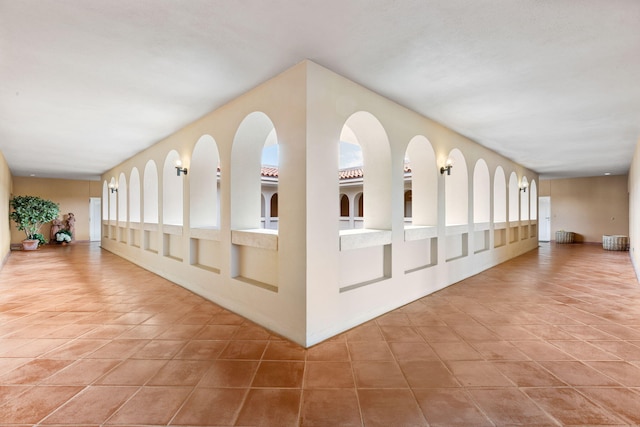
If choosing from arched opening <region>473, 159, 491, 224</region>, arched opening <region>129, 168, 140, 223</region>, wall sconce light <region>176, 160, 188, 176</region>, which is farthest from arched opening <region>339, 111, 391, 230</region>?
arched opening <region>129, 168, 140, 223</region>

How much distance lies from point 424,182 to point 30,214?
1399cm

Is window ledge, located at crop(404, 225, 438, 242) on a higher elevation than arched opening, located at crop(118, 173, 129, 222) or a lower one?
lower

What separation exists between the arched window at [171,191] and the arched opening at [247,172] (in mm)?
2472

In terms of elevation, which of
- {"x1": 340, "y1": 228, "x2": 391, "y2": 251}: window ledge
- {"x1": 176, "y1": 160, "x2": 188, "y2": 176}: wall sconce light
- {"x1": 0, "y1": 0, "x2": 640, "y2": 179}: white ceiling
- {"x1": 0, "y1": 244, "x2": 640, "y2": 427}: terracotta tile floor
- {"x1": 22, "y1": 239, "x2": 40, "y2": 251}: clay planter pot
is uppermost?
{"x1": 0, "y1": 0, "x2": 640, "y2": 179}: white ceiling

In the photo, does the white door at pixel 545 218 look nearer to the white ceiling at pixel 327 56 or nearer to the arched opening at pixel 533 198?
the arched opening at pixel 533 198

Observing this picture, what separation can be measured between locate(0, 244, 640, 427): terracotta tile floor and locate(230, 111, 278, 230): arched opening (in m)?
1.42

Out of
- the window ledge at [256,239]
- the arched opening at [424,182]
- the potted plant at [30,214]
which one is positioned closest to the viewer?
the window ledge at [256,239]

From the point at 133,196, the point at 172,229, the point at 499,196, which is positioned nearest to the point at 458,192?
the point at 499,196

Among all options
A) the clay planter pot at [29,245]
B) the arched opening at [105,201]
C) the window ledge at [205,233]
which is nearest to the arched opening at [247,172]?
the window ledge at [205,233]

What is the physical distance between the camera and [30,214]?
11.3 m

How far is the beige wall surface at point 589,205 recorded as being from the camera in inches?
526

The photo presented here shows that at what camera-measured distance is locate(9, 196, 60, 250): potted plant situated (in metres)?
11.1

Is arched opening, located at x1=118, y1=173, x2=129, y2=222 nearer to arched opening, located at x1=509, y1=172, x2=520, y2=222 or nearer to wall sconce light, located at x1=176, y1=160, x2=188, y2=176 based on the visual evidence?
wall sconce light, located at x1=176, y1=160, x2=188, y2=176

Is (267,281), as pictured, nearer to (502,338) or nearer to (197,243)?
(197,243)
